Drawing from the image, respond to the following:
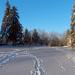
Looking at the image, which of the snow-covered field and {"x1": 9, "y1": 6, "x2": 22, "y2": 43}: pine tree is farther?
{"x1": 9, "y1": 6, "x2": 22, "y2": 43}: pine tree

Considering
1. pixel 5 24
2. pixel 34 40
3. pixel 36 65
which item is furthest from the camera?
pixel 34 40

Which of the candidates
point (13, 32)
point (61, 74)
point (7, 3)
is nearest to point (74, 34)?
point (13, 32)

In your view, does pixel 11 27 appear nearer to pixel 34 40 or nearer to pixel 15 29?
pixel 15 29

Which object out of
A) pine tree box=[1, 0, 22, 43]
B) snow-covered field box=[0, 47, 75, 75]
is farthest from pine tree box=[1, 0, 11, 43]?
snow-covered field box=[0, 47, 75, 75]

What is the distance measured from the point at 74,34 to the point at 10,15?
29.6 meters

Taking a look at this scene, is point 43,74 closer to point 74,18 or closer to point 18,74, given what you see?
point 18,74

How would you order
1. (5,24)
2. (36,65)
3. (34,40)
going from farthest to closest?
(34,40) < (5,24) < (36,65)

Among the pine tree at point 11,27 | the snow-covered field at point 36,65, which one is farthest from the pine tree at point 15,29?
the snow-covered field at point 36,65

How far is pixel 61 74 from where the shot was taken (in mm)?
12711

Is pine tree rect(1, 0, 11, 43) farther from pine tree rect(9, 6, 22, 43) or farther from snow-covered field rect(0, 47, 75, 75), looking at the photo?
snow-covered field rect(0, 47, 75, 75)

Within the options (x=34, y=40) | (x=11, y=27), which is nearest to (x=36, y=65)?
(x=11, y=27)

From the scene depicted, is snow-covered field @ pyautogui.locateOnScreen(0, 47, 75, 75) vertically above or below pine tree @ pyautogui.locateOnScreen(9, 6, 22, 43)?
below

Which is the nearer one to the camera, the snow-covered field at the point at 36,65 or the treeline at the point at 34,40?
the snow-covered field at the point at 36,65

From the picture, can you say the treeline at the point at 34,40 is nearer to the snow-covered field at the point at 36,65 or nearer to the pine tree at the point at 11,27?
the pine tree at the point at 11,27
